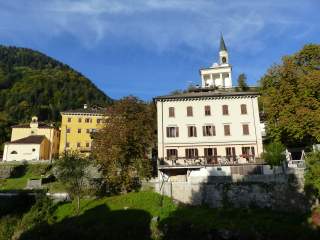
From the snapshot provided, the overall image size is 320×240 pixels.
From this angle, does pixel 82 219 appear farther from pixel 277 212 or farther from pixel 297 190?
pixel 297 190

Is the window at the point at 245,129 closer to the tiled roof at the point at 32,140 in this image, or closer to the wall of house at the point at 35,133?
the tiled roof at the point at 32,140

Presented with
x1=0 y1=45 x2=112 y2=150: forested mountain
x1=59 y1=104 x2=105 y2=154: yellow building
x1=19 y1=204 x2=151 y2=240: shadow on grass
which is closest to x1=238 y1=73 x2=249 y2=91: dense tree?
x1=59 y1=104 x2=105 y2=154: yellow building

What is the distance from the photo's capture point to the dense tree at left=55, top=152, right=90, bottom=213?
37.9 metres

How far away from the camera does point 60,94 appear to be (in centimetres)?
13425

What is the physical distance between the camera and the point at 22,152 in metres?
67.3

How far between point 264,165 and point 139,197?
14080 mm

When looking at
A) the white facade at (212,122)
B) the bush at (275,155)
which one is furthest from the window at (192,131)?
the bush at (275,155)

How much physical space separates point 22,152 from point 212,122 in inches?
1655

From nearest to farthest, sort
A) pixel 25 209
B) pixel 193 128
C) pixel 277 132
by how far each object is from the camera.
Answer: pixel 25 209 → pixel 277 132 → pixel 193 128

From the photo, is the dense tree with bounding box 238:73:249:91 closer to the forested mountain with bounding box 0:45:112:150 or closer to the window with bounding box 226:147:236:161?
the window with bounding box 226:147:236:161

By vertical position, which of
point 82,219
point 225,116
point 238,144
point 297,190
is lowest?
point 82,219

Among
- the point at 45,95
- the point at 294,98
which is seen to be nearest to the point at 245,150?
the point at 294,98

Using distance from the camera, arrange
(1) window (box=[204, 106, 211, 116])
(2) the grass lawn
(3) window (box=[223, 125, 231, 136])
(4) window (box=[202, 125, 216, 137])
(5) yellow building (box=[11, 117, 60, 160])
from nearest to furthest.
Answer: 1. (2) the grass lawn
2. (3) window (box=[223, 125, 231, 136])
3. (4) window (box=[202, 125, 216, 137])
4. (1) window (box=[204, 106, 211, 116])
5. (5) yellow building (box=[11, 117, 60, 160])

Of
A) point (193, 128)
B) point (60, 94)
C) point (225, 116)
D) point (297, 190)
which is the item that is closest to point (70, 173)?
point (193, 128)
